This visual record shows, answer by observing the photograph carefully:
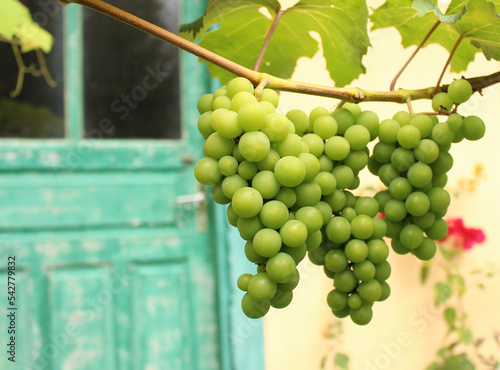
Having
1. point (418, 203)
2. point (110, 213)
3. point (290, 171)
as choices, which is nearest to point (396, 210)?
point (418, 203)

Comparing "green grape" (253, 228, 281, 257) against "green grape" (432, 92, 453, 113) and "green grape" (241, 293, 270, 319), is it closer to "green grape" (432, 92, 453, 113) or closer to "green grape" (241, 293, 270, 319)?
"green grape" (241, 293, 270, 319)

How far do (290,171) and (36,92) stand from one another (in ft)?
4.14

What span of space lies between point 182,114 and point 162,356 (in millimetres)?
722

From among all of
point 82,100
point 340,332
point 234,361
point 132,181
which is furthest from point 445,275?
point 82,100

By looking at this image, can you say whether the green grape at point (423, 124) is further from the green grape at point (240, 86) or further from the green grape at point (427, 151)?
the green grape at point (240, 86)

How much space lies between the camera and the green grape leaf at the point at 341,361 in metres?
1.40

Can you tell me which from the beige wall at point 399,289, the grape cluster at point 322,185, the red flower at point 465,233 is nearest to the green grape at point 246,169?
the grape cluster at point 322,185

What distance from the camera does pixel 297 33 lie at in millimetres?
442

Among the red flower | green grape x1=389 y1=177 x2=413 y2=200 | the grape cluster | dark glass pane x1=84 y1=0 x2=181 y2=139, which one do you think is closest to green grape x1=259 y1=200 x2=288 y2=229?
the grape cluster

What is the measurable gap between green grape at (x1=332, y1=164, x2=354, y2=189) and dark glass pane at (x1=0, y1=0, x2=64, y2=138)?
3.89ft

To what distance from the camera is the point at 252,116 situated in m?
0.29

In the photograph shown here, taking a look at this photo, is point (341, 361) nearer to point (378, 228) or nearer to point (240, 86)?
point (378, 228)

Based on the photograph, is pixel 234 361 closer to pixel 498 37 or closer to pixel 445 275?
pixel 445 275

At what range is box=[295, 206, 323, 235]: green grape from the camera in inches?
12.1
